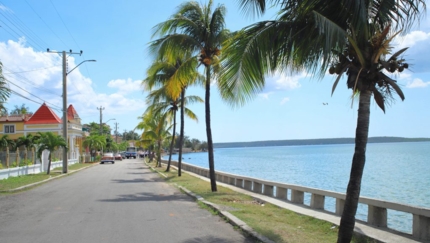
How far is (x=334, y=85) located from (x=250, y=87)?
160 centimetres

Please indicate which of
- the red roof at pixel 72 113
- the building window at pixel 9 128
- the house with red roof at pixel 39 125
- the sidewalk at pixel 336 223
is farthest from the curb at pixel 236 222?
the red roof at pixel 72 113

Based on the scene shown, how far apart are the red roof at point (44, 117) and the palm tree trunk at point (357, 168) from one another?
55.8m

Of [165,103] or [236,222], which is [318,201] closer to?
[236,222]

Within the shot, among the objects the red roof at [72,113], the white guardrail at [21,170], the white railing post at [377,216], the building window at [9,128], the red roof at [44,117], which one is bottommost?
the white guardrail at [21,170]

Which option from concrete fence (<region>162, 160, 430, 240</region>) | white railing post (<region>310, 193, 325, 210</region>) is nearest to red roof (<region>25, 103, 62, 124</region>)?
concrete fence (<region>162, 160, 430, 240</region>)

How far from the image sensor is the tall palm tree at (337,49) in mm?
6504

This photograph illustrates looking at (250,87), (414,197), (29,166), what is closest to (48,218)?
(250,87)

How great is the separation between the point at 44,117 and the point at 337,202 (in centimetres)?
5421

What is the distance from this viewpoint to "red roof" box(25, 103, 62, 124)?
57497 mm

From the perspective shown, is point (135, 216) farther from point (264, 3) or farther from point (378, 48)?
point (378, 48)

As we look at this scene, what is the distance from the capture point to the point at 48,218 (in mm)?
10594

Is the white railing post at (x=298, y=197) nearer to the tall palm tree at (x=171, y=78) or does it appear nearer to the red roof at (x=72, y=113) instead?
the tall palm tree at (x=171, y=78)

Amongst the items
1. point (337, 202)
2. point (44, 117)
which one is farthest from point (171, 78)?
point (44, 117)

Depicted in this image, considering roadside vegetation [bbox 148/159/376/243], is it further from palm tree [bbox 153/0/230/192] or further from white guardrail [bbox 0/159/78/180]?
white guardrail [bbox 0/159/78/180]
